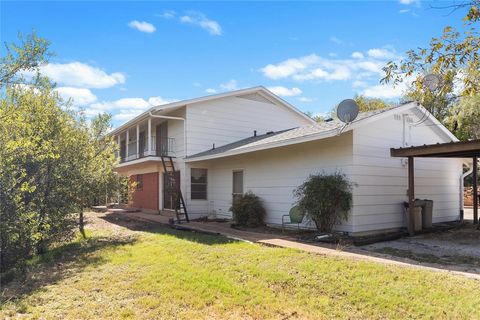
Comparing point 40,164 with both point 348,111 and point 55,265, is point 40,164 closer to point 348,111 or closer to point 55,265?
point 55,265

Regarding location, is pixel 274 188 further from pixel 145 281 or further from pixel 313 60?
pixel 145 281

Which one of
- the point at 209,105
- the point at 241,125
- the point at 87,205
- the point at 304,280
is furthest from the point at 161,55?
the point at 304,280

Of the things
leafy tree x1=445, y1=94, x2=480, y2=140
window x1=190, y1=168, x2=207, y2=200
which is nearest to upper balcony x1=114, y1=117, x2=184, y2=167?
window x1=190, y1=168, x2=207, y2=200

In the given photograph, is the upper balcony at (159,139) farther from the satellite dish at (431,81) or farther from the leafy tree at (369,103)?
the leafy tree at (369,103)

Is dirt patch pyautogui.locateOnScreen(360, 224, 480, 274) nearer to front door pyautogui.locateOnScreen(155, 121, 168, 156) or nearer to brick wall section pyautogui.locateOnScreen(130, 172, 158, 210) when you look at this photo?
front door pyautogui.locateOnScreen(155, 121, 168, 156)

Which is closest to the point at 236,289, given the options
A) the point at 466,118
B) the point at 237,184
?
the point at 237,184

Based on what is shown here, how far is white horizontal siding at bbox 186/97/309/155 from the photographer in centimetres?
1541

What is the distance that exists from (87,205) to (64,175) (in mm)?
1818

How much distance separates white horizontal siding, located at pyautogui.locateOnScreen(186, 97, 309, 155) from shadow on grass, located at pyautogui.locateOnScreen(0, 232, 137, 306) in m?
6.49

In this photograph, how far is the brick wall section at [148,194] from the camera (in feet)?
59.7

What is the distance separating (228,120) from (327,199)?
8132mm

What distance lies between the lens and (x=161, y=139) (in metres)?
17.7

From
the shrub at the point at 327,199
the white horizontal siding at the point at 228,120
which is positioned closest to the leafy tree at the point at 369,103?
the white horizontal siding at the point at 228,120

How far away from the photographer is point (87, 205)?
971cm
